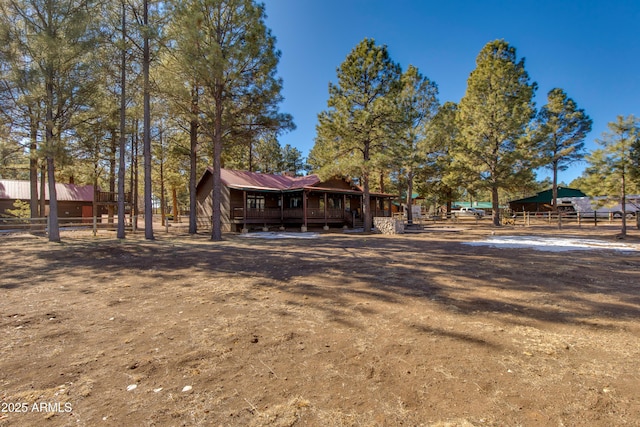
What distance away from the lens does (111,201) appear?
2469 cm

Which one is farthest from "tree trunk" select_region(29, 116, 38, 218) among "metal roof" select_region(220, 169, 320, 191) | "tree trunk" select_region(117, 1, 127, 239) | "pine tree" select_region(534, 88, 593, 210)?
"pine tree" select_region(534, 88, 593, 210)

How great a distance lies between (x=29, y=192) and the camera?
2936 centimetres

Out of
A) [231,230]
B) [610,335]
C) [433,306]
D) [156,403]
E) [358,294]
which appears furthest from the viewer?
[231,230]

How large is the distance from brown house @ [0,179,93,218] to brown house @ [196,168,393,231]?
1451 centimetres

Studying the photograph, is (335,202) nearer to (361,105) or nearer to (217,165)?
(361,105)

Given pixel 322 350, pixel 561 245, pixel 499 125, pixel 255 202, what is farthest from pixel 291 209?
pixel 322 350

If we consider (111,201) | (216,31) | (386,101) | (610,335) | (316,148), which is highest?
(216,31)

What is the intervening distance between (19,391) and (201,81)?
48.0ft

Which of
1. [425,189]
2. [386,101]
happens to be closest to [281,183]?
[386,101]

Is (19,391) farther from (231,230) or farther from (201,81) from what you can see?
(231,230)

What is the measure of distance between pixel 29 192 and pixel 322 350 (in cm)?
3798

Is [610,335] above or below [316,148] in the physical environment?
below

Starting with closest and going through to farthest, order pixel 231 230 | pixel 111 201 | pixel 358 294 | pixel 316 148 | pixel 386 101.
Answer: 1. pixel 358 294
2. pixel 386 101
3. pixel 316 148
4. pixel 231 230
5. pixel 111 201

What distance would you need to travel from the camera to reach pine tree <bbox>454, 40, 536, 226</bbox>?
76.3 ft
